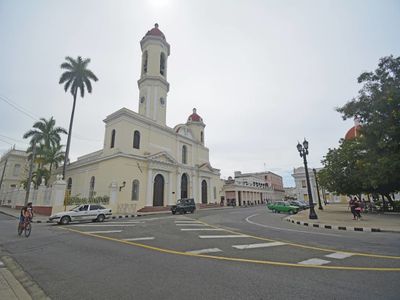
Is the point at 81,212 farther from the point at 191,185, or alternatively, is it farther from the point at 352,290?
the point at 191,185

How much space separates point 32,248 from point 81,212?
9667 millimetres

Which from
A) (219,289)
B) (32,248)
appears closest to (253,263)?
(219,289)

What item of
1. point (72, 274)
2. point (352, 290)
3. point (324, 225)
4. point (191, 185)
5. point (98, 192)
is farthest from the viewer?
point (191, 185)

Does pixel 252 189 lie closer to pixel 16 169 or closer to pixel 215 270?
pixel 16 169

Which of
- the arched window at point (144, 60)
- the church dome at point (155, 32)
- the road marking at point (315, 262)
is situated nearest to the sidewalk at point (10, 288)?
the road marking at point (315, 262)

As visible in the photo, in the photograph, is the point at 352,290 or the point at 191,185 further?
the point at 191,185

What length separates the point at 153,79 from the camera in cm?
3581

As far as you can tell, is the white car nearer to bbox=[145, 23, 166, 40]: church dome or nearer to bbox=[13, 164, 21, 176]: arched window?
bbox=[145, 23, 166, 40]: church dome

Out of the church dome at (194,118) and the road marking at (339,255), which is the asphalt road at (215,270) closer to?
the road marking at (339,255)

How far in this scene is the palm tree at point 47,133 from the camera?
3260cm

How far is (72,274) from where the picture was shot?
484 cm

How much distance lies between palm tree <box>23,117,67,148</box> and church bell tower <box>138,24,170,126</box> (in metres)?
13.2

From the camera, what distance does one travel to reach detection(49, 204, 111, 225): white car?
619 inches

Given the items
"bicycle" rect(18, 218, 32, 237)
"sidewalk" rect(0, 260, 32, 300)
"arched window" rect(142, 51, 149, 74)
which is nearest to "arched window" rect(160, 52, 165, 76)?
"arched window" rect(142, 51, 149, 74)
